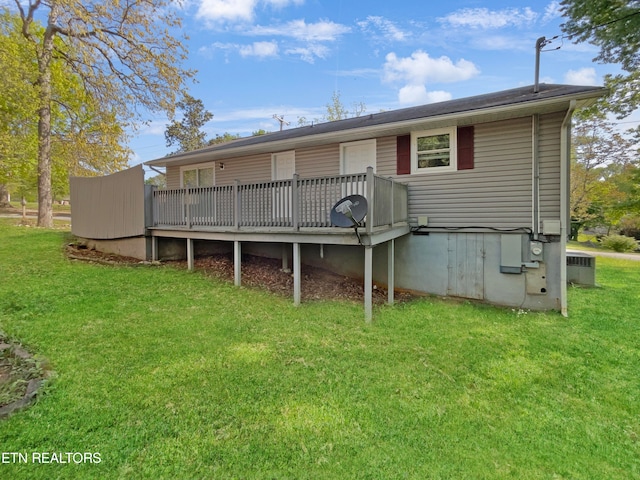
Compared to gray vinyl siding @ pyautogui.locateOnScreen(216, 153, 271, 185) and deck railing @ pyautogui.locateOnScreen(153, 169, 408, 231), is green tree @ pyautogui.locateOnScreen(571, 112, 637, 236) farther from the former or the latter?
gray vinyl siding @ pyautogui.locateOnScreen(216, 153, 271, 185)

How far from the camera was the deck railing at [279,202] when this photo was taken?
5922mm

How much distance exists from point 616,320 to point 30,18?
23301mm

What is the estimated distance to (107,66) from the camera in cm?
1550

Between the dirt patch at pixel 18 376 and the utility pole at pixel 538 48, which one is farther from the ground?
the utility pole at pixel 538 48

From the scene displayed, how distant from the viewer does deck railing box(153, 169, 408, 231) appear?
19.4 feet

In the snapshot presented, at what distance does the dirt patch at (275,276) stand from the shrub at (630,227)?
30.3m

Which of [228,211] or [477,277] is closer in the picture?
[477,277]

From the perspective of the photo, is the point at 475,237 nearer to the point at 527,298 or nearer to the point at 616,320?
the point at 527,298

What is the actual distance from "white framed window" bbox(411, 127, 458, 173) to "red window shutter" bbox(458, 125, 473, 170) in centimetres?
10

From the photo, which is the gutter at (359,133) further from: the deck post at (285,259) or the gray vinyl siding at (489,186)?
the deck post at (285,259)

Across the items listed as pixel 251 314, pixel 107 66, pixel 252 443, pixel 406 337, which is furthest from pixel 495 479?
pixel 107 66

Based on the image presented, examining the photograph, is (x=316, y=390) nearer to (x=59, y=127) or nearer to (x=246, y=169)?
(x=246, y=169)

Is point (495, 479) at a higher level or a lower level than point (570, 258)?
lower

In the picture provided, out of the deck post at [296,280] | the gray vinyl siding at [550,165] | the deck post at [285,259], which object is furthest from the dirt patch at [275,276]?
the gray vinyl siding at [550,165]
